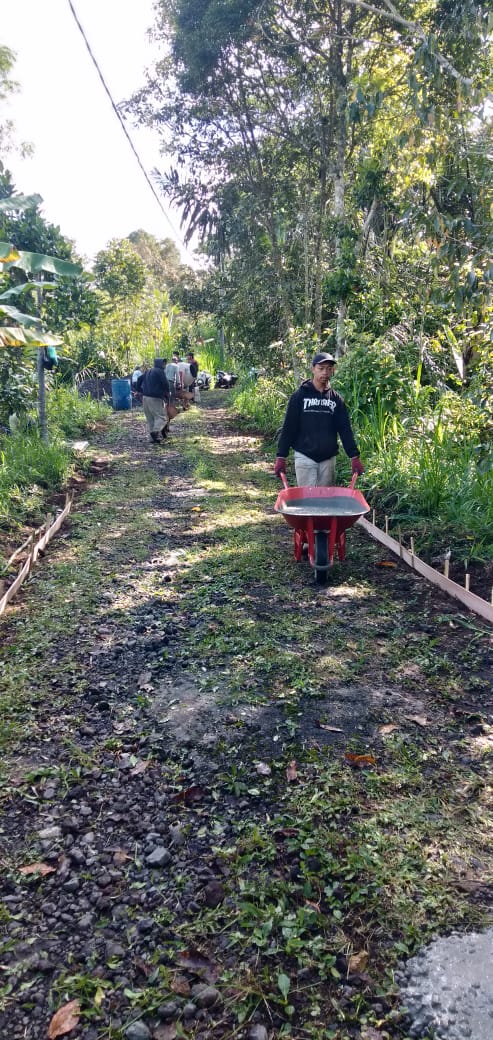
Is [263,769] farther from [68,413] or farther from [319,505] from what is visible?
[68,413]

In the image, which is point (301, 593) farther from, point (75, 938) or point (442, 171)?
point (442, 171)

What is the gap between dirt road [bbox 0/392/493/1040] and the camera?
2.12 meters

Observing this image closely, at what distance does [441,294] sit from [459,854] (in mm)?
5534

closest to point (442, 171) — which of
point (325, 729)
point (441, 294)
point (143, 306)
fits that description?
point (441, 294)

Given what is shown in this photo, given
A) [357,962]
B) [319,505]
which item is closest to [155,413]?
[319,505]

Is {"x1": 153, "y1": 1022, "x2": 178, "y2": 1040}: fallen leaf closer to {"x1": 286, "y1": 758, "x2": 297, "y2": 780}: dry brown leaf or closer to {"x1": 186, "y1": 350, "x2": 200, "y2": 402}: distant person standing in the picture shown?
{"x1": 286, "y1": 758, "x2": 297, "y2": 780}: dry brown leaf

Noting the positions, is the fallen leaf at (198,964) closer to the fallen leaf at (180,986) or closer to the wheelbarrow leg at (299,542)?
the fallen leaf at (180,986)

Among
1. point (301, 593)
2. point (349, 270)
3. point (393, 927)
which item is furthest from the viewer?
point (349, 270)

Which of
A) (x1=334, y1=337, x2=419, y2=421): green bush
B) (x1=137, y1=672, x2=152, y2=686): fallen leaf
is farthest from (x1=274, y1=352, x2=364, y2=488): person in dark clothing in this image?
(x1=334, y1=337, x2=419, y2=421): green bush

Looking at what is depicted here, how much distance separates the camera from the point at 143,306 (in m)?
27.2

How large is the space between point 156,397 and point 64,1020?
38.6ft

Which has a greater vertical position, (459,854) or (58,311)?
(58,311)

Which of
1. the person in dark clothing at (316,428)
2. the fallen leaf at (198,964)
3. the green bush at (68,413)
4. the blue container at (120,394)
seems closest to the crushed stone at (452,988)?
the fallen leaf at (198,964)

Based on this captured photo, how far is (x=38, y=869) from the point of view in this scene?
2.60 m
